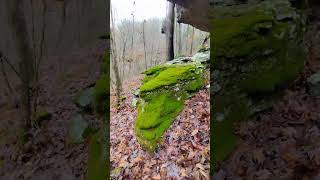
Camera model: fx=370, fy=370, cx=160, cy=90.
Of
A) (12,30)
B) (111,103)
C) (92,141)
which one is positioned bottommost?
(92,141)

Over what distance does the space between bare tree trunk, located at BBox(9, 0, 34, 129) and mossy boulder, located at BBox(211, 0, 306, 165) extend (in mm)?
1518

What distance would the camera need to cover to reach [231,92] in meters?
2.91

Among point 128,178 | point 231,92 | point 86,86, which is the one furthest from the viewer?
point 86,86

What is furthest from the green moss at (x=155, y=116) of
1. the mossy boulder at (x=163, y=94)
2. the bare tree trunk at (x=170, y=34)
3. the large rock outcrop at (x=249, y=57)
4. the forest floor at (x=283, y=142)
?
the forest floor at (x=283, y=142)

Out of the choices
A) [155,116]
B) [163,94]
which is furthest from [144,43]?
[155,116]

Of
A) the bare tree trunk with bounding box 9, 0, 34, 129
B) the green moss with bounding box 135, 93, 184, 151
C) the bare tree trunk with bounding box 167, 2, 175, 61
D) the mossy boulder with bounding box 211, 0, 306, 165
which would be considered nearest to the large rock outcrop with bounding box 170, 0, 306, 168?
the mossy boulder with bounding box 211, 0, 306, 165

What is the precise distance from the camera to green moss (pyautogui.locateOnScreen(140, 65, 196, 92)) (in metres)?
3.14

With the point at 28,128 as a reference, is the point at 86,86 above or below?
above

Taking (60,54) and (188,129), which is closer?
(188,129)

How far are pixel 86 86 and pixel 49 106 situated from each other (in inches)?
13.4

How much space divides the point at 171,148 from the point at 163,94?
1.69ft

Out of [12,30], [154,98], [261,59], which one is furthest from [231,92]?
[12,30]

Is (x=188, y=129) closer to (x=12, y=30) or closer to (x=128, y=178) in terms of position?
(x=128, y=178)

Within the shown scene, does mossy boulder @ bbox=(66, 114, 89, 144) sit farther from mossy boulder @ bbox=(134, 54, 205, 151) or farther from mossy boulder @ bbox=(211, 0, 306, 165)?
mossy boulder @ bbox=(211, 0, 306, 165)
